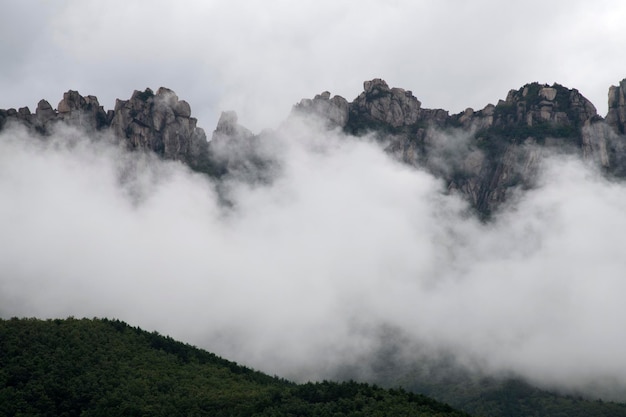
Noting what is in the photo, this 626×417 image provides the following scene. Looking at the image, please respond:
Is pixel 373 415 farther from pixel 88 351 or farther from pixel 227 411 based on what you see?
pixel 88 351

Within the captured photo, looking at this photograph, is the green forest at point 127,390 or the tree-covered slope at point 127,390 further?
the tree-covered slope at point 127,390

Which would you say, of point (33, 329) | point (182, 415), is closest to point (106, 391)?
point (182, 415)

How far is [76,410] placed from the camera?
165375 millimetres

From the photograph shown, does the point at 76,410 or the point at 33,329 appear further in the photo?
the point at 33,329

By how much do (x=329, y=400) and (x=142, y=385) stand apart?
146 ft

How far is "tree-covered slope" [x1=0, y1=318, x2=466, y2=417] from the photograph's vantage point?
16425cm

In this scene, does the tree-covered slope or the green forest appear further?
the tree-covered slope

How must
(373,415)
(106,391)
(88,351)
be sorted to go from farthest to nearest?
(88,351) → (106,391) → (373,415)

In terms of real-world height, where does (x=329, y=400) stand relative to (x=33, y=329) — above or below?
below

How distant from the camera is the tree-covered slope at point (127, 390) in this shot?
164250mm

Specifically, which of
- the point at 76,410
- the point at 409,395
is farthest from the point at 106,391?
the point at 409,395

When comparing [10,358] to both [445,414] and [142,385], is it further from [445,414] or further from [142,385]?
[445,414]

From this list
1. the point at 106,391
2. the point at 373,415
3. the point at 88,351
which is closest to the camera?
the point at 373,415

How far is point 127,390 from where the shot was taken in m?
176
